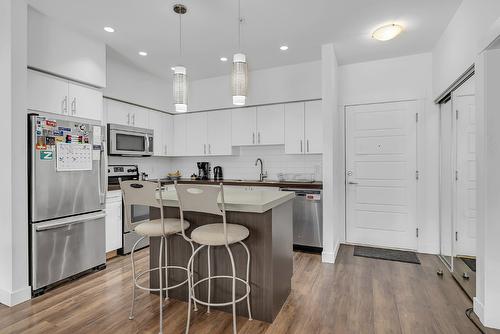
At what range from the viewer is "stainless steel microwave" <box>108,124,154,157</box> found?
3.78 metres

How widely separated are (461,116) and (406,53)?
1.37m

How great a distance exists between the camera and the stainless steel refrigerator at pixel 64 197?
102 inches

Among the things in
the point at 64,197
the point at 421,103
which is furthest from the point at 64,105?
the point at 421,103

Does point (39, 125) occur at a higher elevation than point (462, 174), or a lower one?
higher

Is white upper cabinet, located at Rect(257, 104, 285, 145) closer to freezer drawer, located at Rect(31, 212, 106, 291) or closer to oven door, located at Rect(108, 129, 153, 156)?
oven door, located at Rect(108, 129, 153, 156)

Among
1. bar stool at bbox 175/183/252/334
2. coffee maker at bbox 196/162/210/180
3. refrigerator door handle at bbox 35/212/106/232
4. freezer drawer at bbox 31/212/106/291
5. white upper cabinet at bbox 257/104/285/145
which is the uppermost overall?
white upper cabinet at bbox 257/104/285/145

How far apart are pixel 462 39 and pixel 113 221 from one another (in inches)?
169

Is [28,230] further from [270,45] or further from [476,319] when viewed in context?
[476,319]

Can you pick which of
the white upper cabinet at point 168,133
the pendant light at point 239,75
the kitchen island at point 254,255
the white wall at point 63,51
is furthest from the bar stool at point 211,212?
the white upper cabinet at point 168,133

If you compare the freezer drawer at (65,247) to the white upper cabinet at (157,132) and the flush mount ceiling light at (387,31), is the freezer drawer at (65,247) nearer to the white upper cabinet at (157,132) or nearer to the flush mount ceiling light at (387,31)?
the white upper cabinet at (157,132)

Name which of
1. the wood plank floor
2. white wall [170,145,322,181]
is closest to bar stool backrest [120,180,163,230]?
the wood plank floor

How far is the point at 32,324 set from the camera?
2123mm

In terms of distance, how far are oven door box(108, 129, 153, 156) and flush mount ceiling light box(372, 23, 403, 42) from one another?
11.3 feet

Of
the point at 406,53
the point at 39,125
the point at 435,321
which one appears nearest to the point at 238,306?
the point at 435,321
